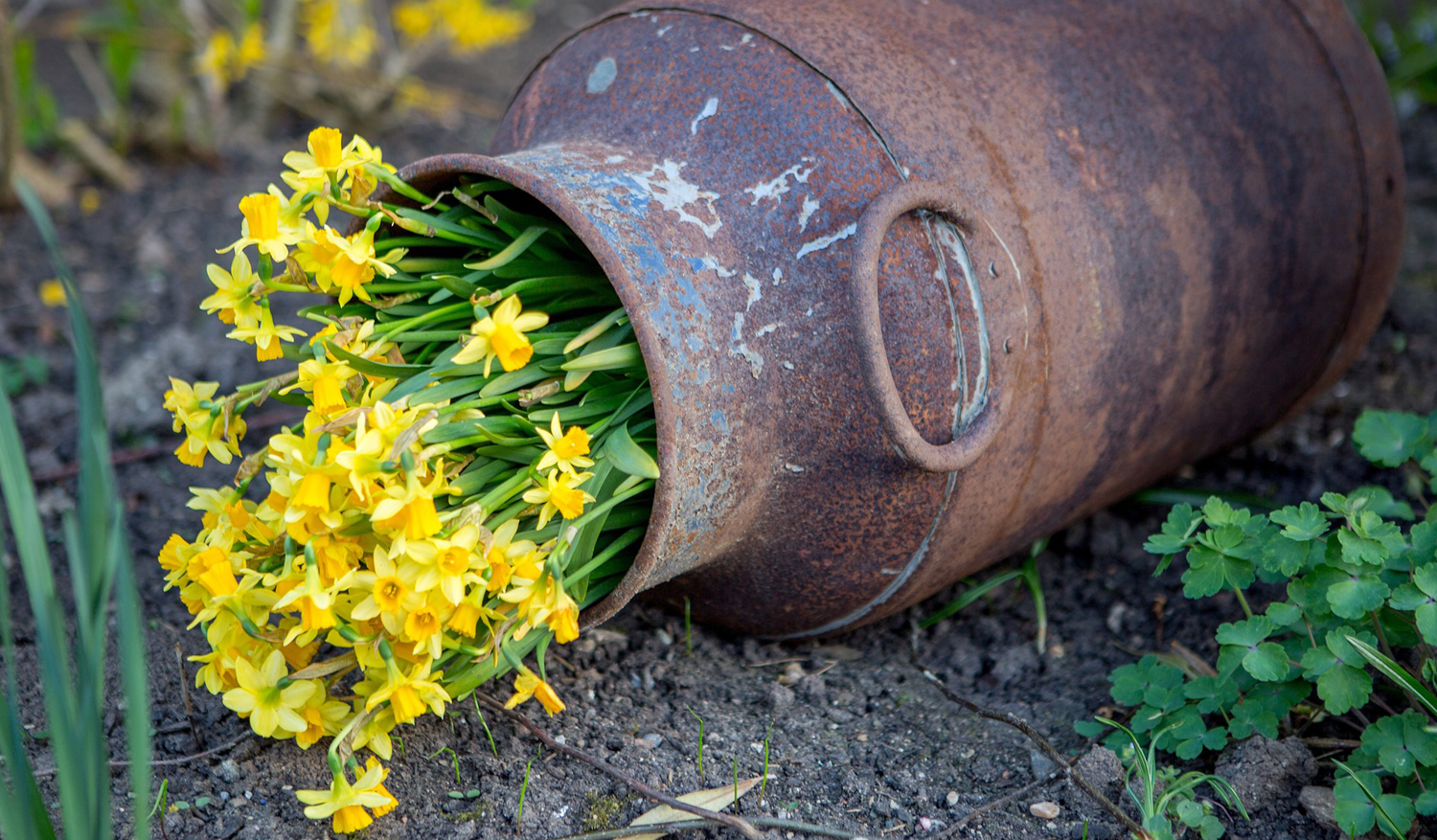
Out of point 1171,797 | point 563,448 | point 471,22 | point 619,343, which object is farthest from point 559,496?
point 471,22

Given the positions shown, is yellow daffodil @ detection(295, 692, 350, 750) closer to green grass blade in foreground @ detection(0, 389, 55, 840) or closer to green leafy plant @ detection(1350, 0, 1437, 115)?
green grass blade in foreground @ detection(0, 389, 55, 840)

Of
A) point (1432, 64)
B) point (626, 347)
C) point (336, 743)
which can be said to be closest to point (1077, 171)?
point (626, 347)

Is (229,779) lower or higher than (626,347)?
lower

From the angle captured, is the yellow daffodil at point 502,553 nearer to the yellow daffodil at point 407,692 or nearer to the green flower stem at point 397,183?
the yellow daffodil at point 407,692

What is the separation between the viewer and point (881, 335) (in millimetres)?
1282

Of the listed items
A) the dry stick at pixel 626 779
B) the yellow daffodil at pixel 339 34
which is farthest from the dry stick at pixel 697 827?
the yellow daffodil at pixel 339 34

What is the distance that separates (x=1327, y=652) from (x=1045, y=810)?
38 cm

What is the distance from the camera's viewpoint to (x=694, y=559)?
1.44m

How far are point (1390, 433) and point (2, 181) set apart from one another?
10.4ft

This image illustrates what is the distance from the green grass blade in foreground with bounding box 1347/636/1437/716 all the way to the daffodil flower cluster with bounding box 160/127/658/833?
0.83 m

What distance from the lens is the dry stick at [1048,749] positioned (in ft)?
4.19

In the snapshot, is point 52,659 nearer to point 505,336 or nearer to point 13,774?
point 13,774

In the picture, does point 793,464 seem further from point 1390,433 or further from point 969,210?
point 1390,433

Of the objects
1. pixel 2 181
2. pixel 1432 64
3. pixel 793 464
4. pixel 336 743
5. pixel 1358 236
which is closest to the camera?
pixel 336 743
